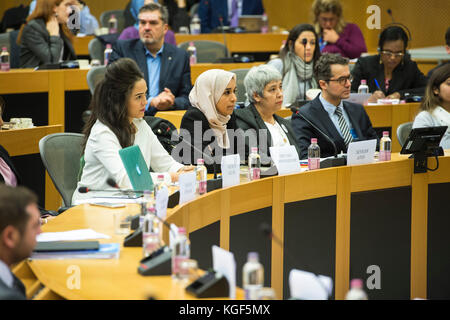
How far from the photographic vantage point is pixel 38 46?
596 cm

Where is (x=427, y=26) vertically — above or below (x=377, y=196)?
above

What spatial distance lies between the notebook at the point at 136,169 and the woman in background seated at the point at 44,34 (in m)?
3.28

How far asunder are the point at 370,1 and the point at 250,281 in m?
7.55

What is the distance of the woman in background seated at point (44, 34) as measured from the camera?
596cm

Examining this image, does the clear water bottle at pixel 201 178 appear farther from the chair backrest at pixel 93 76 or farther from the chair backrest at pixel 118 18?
the chair backrest at pixel 118 18

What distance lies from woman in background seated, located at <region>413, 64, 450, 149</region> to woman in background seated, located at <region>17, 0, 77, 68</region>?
310cm

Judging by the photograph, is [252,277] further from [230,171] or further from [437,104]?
[437,104]

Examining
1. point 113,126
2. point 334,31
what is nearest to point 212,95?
point 113,126

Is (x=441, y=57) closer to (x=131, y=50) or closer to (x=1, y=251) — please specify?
(x=131, y=50)

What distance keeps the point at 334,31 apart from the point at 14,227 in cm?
542

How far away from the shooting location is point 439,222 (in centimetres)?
367

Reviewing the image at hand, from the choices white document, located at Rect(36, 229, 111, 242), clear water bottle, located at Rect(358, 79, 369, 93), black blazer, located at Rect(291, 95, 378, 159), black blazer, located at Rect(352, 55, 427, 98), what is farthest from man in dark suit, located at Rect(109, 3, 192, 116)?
white document, located at Rect(36, 229, 111, 242)

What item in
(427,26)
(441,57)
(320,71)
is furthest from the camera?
(427,26)

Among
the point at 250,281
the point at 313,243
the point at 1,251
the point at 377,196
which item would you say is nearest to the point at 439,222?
the point at 377,196
